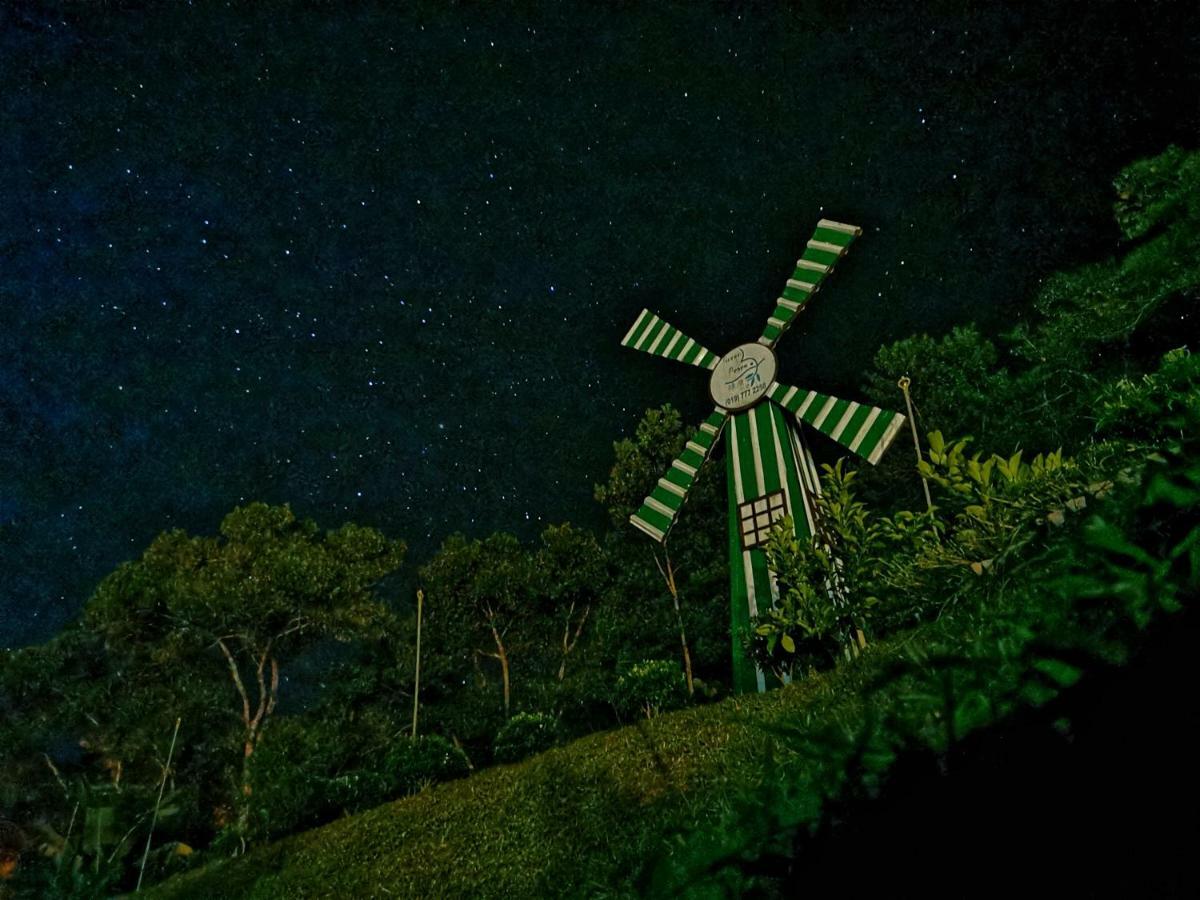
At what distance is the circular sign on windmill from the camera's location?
11289 millimetres

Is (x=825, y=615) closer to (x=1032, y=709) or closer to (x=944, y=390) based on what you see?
(x=1032, y=709)

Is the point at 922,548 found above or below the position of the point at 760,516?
below

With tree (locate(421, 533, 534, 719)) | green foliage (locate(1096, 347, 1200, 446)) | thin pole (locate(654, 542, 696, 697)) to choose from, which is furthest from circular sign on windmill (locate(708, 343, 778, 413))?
tree (locate(421, 533, 534, 719))

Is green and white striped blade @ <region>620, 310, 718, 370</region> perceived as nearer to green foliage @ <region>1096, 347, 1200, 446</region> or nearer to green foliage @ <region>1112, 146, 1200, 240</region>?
green foliage @ <region>1112, 146, 1200, 240</region>

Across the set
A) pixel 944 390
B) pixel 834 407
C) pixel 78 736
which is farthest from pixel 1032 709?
pixel 78 736

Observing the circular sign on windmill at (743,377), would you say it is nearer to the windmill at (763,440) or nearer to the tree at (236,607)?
the windmill at (763,440)

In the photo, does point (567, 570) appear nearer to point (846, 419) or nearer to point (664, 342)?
point (664, 342)

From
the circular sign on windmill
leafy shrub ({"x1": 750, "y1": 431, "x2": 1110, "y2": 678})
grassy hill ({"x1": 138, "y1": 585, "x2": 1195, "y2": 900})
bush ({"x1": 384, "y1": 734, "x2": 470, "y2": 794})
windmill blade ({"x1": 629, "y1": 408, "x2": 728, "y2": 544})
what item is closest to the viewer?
grassy hill ({"x1": 138, "y1": 585, "x2": 1195, "y2": 900})

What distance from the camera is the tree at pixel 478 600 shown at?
1936 centimetres

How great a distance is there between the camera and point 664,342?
13289 mm

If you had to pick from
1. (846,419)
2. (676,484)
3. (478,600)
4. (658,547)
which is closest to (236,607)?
(478,600)

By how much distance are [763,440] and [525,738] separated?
215 inches

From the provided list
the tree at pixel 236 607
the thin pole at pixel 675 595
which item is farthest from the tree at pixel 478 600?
the thin pole at pixel 675 595

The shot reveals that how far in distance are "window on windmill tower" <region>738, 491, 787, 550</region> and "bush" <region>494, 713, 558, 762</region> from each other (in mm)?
3987
